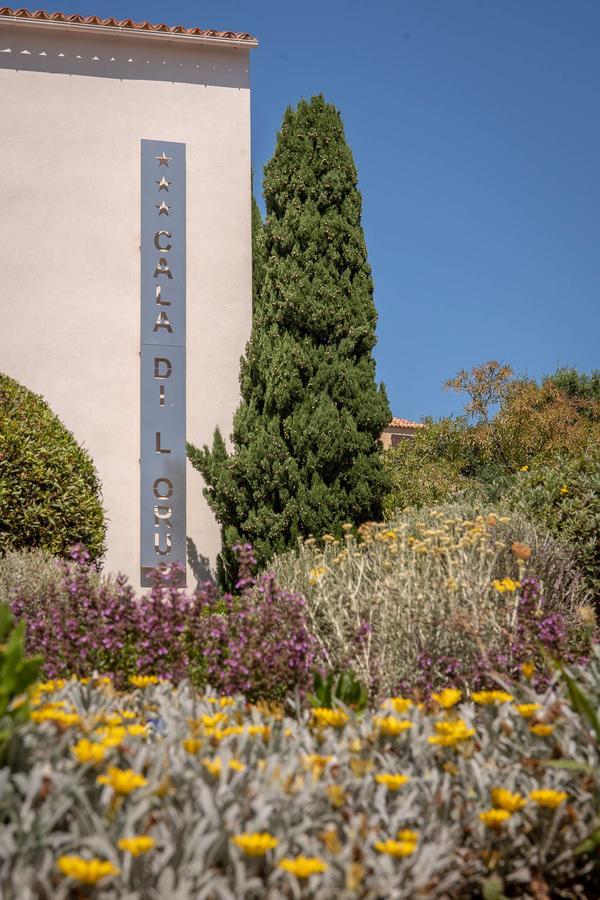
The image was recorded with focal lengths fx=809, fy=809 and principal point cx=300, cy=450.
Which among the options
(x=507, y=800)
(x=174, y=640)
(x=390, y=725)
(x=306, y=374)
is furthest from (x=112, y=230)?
(x=507, y=800)

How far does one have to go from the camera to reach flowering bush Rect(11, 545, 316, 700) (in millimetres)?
3547

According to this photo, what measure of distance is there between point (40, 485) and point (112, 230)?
13.4 ft

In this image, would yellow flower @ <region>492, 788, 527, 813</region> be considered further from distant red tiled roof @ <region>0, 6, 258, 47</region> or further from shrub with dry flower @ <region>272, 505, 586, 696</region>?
distant red tiled roof @ <region>0, 6, 258, 47</region>

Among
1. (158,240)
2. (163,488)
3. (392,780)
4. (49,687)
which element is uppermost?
(158,240)

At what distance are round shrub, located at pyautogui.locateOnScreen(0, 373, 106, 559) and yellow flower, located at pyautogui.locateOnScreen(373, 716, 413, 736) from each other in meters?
5.76

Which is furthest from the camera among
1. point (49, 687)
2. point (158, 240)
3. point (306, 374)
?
point (158, 240)

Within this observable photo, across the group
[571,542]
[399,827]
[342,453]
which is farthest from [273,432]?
[399,827]


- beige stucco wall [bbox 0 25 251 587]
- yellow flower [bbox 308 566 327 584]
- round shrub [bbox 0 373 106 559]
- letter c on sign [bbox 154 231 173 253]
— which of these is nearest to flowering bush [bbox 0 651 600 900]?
yellow flower [bbox 308 566 327 584]

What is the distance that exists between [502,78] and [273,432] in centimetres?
510

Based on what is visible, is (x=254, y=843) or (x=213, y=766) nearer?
(x=254, y=843)

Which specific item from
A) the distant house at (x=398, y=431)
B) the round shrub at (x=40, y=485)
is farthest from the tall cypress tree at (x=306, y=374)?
the distant house at (x=398, y=431)

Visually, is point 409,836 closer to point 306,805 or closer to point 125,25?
point 306,805

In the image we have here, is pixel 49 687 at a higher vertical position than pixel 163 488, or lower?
lower

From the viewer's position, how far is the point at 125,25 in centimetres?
1034
